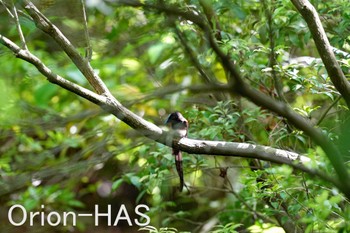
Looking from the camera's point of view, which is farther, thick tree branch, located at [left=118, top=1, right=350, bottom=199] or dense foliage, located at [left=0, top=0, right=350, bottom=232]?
dense foliage, located at [left=0, top=0, right=350, bottom=232]

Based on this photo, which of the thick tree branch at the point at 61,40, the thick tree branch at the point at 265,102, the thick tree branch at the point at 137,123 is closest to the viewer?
the thick tree branch at the point at 265,102

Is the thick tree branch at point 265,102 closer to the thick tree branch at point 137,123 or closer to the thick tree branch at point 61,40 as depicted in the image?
the thick tree branch at point 137,123

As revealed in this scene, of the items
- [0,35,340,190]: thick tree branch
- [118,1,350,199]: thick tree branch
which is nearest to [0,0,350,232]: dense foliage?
[0,35,340,190]: thick tree branch

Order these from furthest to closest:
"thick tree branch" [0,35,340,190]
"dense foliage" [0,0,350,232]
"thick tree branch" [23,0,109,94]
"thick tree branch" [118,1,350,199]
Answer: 1. "dense foliage" [0,0,350,232]
2. "thick tree branch" [23,0,109,94]
3. "thick tree branch" [0,35,340,190]
4. "thick tree branch" [118,1,350,199]

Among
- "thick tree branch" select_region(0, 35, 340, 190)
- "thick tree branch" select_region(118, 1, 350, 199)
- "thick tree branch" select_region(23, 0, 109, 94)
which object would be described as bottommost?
"thick tree branch" select_region(118, 1, 350, 199)

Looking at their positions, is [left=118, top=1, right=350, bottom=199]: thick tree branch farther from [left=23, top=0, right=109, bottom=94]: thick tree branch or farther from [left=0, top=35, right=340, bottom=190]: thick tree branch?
[left=23, top=0, right=109, bottom=94]: thick tree branch

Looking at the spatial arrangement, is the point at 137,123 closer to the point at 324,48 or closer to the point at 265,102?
the point at 324,48

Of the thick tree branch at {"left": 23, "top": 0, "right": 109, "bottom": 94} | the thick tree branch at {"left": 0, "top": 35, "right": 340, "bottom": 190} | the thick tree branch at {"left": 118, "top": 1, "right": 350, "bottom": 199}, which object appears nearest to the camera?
the thick tree branch at {"left": 118, "top": 1, "right": 350, "bottom": 199}

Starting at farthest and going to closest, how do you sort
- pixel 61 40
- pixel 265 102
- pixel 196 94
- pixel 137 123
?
pixel 196 94 → pixel 61 40 → pixel 137 123 → pixel 265 102

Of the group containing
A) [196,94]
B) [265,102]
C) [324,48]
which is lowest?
[265,102]

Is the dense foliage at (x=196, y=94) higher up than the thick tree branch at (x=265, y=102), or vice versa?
the dense foliage at (x=196, y=94)

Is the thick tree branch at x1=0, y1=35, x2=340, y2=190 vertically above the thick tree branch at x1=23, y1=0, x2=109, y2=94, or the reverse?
the thick tree branch at x1=23, y1=0, x2=109, y2=94

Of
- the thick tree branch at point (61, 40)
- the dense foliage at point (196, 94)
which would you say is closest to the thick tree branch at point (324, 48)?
the dense foliage at point (196, 94)

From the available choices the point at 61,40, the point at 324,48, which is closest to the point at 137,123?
the point at 61,40
